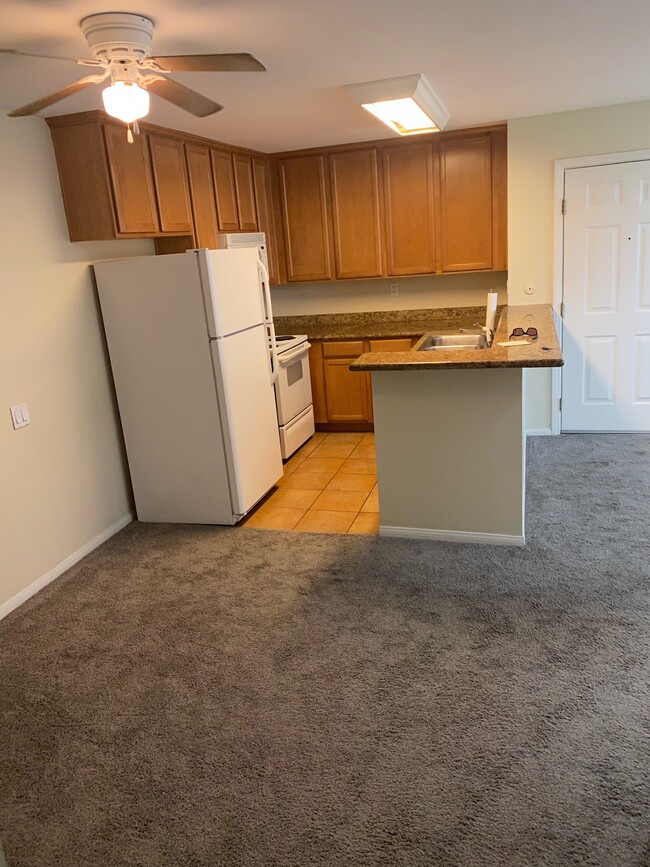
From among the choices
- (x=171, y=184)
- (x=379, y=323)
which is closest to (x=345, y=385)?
(x=379, y=323)

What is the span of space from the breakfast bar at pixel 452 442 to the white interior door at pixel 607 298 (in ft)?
4.97

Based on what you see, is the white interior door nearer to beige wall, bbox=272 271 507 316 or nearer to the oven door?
beige wall, bbox=272 271 507 316

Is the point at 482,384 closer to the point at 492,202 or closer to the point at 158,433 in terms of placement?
the point at 158,433

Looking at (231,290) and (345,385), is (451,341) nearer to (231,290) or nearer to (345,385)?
(345,385)

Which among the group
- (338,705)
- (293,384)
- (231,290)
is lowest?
(338,705)

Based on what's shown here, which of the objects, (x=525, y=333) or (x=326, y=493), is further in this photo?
(x=326, y=493)

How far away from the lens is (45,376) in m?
3.49

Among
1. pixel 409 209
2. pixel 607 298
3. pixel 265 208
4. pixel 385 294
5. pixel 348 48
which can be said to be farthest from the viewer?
pixel 385 294

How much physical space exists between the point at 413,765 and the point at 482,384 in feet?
6.12

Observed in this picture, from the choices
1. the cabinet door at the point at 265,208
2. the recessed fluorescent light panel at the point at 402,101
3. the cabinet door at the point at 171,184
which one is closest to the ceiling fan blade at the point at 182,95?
the recessed fluorescent light panel at the point at 402,101

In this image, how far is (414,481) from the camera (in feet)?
11.8

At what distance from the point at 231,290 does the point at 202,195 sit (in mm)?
986

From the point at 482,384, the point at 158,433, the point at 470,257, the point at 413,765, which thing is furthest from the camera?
the point at 470,257

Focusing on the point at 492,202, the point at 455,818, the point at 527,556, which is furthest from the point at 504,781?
the point at 492,202
